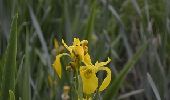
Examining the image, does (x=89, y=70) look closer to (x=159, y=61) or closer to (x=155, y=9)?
(x=159, y=61)

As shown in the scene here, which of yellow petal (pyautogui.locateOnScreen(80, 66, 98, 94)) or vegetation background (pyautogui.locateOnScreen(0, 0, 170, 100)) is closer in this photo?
yellow petal (pyautogui.locateOnScreen(80, 66, 98, 94))

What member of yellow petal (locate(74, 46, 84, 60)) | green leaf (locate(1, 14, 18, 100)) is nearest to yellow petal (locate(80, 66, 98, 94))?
yellow petal (locate(74, 46, 84, 60))

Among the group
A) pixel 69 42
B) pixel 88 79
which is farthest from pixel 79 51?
pixel 69 42

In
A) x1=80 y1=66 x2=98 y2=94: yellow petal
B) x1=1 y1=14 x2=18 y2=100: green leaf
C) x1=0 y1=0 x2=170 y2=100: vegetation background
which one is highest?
x1=0 y1=0 x2=170 y2=100: vegetation background

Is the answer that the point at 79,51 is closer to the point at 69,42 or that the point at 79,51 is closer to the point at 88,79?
the point at 88,79

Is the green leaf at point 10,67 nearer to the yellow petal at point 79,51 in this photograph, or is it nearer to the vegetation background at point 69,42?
the vegetation background at point 69,42

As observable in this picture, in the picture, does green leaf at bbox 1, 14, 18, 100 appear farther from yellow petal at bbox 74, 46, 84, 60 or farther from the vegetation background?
yellow petal at bbox 74, 46, 84, 60
